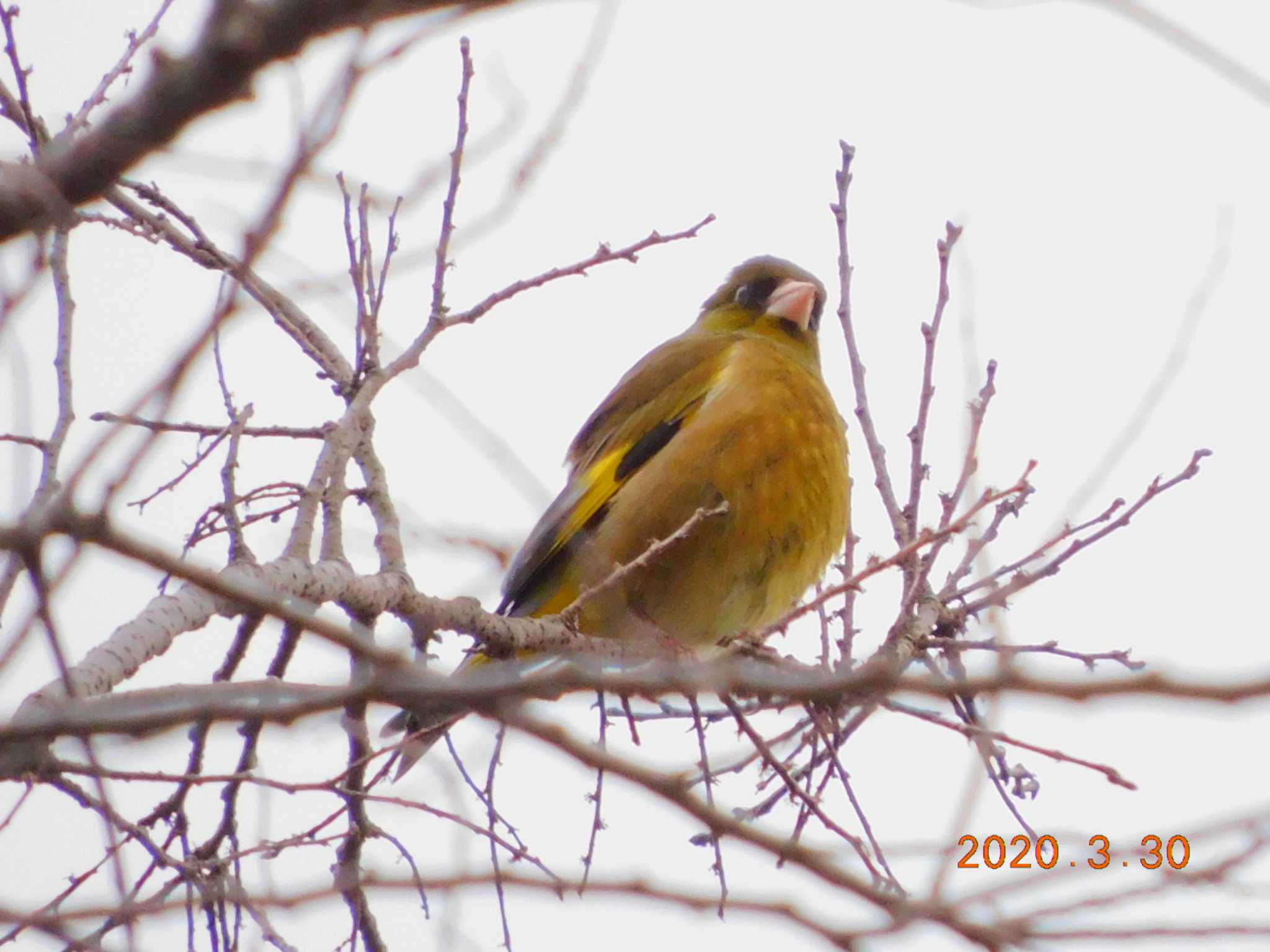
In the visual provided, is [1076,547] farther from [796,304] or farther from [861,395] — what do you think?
[796,304]

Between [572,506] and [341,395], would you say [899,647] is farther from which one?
[572,506]

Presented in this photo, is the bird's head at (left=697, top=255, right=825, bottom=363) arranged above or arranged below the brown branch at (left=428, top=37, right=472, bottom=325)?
above

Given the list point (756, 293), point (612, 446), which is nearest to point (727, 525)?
point (612, 446)

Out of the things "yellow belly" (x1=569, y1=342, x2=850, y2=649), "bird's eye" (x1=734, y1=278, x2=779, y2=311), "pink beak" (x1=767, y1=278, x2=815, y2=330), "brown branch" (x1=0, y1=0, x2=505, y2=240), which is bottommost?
"brown branch" (x1=0, y1=0, x2=505, y2=240)

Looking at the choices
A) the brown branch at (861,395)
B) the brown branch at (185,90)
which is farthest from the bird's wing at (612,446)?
the brown branch at (185,90)

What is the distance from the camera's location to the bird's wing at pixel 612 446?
557 cm

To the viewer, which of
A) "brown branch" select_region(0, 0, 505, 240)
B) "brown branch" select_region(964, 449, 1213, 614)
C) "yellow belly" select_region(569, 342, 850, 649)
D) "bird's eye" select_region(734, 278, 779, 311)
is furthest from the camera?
"bird's eye" select_region(734, 278, 779, 311)

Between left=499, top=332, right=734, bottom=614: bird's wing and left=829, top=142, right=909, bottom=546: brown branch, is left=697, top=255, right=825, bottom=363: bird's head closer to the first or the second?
left=499, top=332, right=734, bottom=614: bird's wing

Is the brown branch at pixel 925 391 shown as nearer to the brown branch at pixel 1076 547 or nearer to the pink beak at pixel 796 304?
the brown branch at pixel 1076 547

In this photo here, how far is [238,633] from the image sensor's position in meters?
3.72

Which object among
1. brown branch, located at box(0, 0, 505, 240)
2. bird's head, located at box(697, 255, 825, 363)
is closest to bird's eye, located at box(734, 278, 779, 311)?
bird's head, located at box(697, 255, 825, 363)

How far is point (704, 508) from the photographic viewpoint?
527 cm

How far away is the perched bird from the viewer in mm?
5395

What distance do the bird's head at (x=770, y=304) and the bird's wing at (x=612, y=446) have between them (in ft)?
0.93
